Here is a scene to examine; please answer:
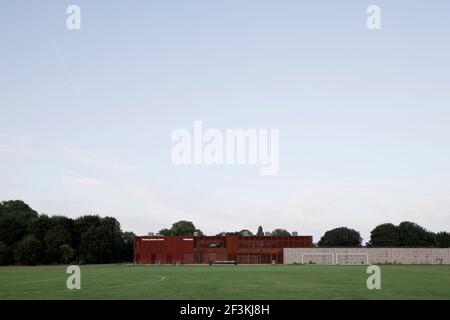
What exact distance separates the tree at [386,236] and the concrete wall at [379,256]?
51434mm

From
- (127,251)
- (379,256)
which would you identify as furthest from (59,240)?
(379,256)

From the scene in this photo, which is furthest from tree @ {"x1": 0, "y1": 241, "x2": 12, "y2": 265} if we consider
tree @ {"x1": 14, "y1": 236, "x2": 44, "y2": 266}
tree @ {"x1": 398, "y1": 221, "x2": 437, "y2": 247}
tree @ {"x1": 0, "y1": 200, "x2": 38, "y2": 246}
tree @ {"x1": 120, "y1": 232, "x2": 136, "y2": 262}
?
tree @ {"x1": 398, "y1": 221, "x2": 437, "y2": 247}

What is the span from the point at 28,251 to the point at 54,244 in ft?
25.0

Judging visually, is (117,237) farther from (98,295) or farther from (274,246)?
(98,295)

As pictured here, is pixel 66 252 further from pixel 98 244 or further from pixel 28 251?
pixel 98 244

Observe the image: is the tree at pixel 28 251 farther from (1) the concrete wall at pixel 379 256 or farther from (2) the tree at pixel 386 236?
(2) the tree at pixel 386 236

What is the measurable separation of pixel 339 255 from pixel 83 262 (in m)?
66.8

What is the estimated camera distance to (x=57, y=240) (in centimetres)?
14088

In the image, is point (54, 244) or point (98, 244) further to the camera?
point (98, 244)

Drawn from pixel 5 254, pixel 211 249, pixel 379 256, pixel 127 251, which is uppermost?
pixel 211 249

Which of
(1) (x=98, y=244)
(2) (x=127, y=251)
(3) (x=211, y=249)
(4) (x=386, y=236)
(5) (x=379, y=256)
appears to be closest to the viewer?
(5) (x=379, y=256)
